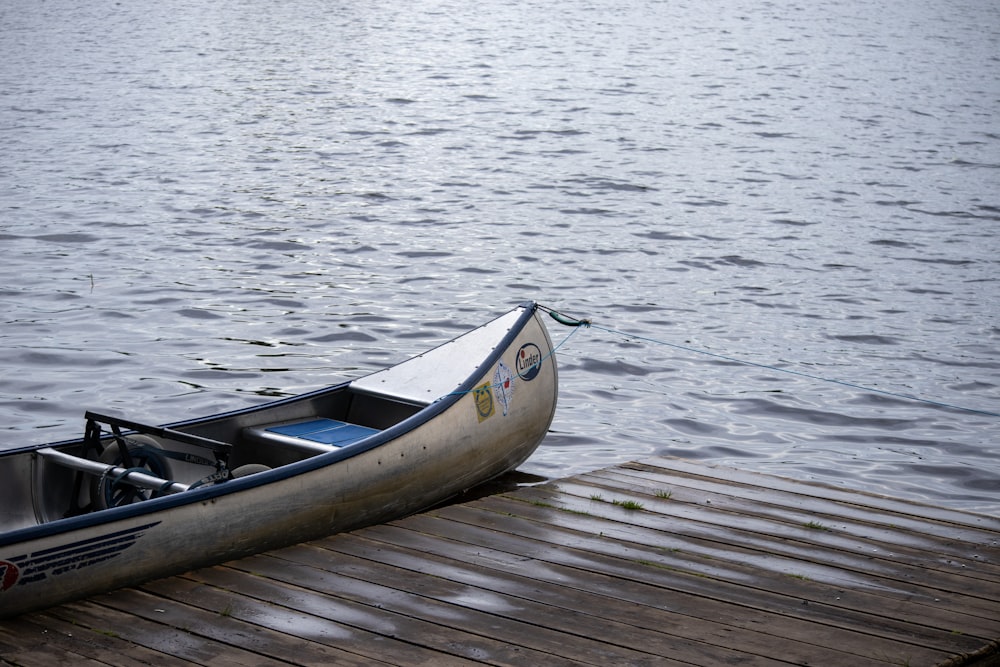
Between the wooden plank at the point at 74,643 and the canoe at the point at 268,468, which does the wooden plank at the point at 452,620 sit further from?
the wooden plank at the point at 74,643

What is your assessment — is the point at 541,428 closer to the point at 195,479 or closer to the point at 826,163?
the point at 195,479

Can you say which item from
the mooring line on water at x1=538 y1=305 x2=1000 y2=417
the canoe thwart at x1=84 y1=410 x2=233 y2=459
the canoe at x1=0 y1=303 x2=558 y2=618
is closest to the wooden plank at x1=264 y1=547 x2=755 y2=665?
the canoe at x1=0 y1=303 x2=558 y2=618

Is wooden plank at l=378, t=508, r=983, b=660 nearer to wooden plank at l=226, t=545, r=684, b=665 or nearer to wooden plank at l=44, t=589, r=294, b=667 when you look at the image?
wooden plank at l=226, t=545, r=684, b=665

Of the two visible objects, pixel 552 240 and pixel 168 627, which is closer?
pixel 168 627

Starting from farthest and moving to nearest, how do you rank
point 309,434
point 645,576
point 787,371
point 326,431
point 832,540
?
1. point 787,371
2. point 326,431
3. point 309,434
4. point 832,540
5. point 645,576

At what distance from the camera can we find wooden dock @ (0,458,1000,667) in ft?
17.5

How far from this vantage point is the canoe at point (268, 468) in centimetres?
570

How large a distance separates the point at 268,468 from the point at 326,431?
1.97ft

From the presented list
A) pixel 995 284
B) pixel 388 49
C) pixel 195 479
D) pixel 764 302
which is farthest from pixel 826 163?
pixel 388 49

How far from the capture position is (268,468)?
7301 mm

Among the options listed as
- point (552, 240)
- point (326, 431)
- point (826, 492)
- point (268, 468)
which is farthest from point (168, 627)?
point (552, 240)

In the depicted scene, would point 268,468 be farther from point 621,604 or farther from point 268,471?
point 621,604

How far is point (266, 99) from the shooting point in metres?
29.2

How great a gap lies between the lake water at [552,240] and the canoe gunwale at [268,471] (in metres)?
1.61
